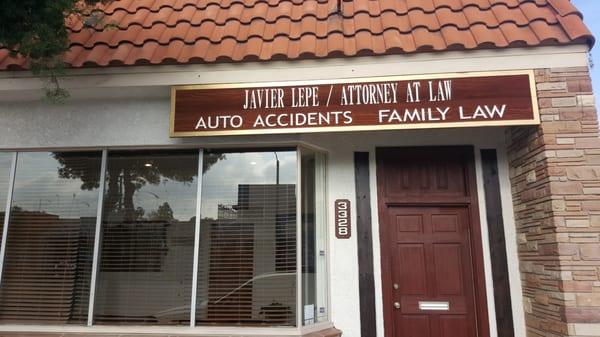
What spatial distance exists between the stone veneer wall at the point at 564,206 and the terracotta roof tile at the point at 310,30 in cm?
61

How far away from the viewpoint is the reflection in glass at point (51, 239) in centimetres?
499

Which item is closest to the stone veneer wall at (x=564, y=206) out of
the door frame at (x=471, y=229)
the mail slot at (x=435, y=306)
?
the door frame at (x=471, y=229)

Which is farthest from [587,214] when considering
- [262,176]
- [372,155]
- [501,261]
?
[262,176]

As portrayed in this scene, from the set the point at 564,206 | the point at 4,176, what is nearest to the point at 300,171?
the point at 564,206

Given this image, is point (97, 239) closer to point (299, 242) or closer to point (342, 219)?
point (299, 242)

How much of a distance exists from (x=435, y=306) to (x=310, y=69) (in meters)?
3.03

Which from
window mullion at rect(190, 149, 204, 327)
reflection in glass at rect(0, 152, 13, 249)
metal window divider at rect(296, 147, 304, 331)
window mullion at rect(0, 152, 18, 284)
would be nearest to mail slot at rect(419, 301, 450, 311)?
metal window divider at rect(296, 147, 304, 331)

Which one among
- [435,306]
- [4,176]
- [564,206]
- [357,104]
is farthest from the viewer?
[4,176]

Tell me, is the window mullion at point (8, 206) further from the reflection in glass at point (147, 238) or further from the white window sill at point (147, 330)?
the reflection in glass at point (147, 238)

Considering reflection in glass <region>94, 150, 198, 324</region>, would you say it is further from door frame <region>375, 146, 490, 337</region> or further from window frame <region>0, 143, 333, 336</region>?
door frame <region>375, 146, 490, 337</region>

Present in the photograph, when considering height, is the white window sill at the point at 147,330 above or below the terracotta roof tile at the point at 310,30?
below

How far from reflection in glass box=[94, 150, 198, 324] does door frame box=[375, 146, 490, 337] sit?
7.21 feet

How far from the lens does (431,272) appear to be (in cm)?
Result: 517

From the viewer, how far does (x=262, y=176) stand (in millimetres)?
5141
